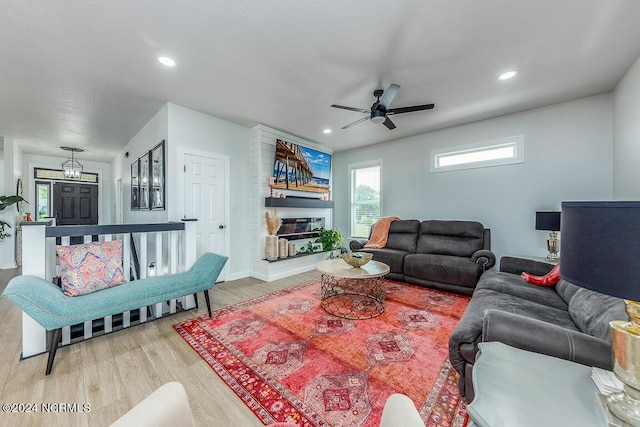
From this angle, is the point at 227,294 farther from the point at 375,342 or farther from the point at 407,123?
the point at 407,123

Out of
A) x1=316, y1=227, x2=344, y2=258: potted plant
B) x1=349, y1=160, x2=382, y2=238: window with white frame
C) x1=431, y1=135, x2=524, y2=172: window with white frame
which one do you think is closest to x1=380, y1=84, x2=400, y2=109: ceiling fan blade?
x1=431, y1=135, x2=524, y2=172: window with white frame

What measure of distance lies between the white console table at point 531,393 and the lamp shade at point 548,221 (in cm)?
279

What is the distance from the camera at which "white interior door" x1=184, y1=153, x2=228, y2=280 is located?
12.1ft

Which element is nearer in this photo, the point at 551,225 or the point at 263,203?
the point at 551,225

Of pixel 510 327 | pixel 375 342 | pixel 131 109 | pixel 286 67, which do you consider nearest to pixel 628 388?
pixel 510 327

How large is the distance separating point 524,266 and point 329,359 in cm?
245

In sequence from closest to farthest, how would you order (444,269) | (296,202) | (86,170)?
1. (444,269)
2. (296,202)
3. (86,170)

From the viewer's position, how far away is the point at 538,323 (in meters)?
1.28

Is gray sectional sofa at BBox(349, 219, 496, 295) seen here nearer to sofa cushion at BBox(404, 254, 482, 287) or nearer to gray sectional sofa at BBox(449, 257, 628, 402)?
sofa cushion at BBox(404, 254, 482, 287)

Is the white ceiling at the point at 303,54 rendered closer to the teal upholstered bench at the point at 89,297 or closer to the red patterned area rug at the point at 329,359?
the teal upholstered bench at the point at 89,297

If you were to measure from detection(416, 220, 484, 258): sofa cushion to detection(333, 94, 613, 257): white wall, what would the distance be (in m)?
0.36

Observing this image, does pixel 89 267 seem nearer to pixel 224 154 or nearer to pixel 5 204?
pixel 224 154

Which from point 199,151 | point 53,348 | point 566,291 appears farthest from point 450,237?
point 53,348

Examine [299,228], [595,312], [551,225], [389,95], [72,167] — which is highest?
[389,95]
